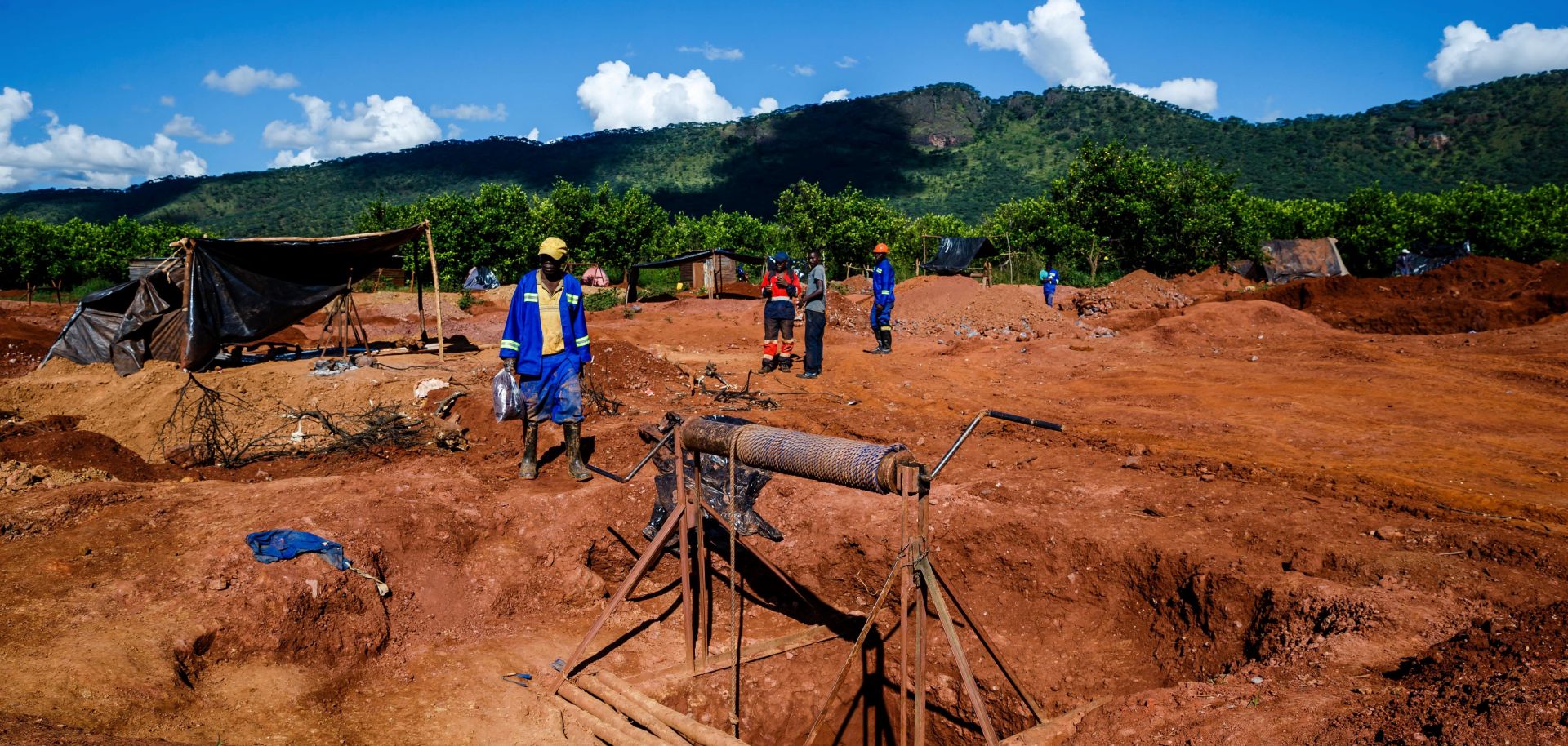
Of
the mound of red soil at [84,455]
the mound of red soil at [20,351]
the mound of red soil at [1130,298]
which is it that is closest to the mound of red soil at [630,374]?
the mound of red soil at [84,455]

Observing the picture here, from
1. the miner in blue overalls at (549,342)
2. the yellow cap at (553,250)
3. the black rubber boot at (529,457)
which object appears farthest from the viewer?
the black rubber boot at (529,457)

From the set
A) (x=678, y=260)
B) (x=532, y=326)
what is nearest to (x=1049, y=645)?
(x=532, y=326)

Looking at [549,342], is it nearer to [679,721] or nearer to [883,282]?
[679,721]

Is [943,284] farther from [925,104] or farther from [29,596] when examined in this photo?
[925,104]

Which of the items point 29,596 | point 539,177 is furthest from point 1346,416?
point 539,177

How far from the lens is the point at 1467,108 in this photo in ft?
214

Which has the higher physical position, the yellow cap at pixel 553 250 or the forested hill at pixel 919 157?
the forested hill at pixel 919 157

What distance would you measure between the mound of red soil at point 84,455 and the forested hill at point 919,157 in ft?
153

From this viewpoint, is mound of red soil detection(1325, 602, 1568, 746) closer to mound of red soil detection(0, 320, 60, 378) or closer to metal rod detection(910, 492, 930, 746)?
metal rod detection(910, 492, 930, 746)

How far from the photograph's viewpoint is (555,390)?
6125 mm

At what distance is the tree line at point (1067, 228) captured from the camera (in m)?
28.0

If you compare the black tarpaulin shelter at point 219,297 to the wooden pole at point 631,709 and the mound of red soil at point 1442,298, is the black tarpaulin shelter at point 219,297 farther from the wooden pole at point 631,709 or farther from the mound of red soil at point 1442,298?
the mound of red soil at point 1442,298

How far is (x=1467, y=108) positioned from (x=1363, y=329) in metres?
68.4

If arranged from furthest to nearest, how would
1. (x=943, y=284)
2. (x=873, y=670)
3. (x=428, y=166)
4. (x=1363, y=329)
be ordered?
(x=428, y=166) → (x=943, y=284) → (x=1363, y=329) → (x=873, y=670)
